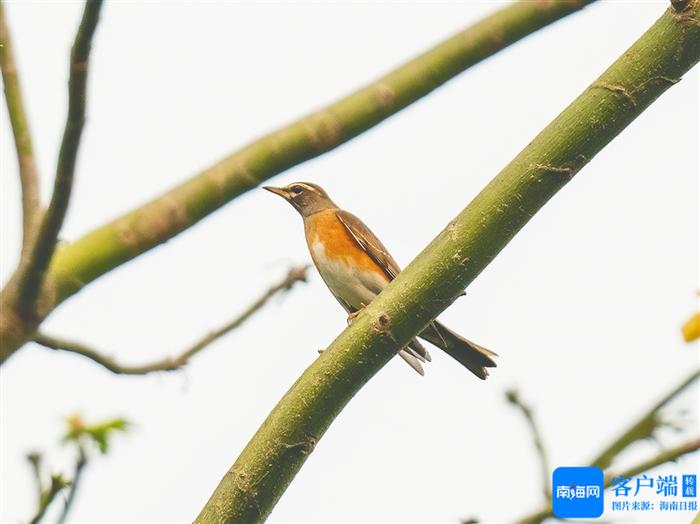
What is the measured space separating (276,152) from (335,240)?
160 inches

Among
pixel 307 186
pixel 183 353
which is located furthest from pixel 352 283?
pixel 183 353

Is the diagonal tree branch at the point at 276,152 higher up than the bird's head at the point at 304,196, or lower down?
lower down

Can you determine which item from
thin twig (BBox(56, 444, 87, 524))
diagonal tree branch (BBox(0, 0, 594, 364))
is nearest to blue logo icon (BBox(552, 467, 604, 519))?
diagonal tree branch (BBox(0, 0, 594, 364))

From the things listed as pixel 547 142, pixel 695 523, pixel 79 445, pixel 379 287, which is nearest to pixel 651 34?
pixel 547 142

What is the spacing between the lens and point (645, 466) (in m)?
3.23

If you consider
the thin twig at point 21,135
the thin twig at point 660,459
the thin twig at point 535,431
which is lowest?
the thin twig at point 660,459

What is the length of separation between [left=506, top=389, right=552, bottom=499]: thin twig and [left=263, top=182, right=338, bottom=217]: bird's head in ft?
16.1

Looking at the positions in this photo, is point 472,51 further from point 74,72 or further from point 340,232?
point 340,232

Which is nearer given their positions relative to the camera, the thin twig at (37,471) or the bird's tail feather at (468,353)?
the thin twig at (37,471)

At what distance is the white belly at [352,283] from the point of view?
7469 mm

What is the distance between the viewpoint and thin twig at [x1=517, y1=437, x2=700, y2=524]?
10.1 ft

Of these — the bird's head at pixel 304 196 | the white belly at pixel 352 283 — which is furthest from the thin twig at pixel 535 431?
the bird's head at pixel 304 196

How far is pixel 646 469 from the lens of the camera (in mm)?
3230

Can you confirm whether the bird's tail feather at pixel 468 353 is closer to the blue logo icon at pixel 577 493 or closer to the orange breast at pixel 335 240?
the orange breast at pixel 335 240
